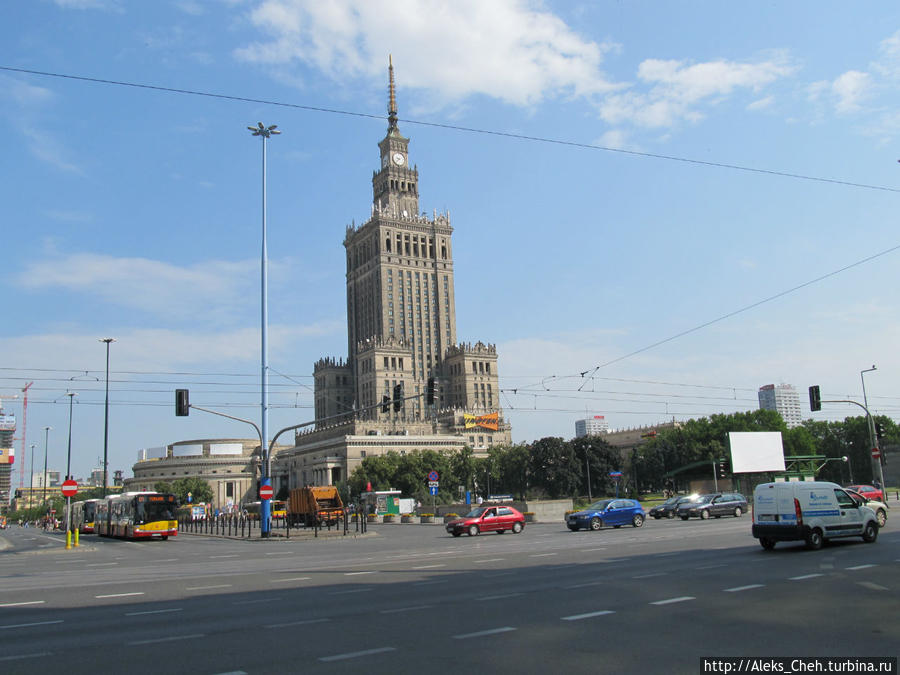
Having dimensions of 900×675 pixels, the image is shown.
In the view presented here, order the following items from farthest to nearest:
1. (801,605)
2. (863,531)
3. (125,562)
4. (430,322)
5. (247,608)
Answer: (430,322), (125,562), (863,531), (247,608), (801,605)

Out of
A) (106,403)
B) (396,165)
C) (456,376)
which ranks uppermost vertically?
(396,165)

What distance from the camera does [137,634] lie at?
10.8 metres

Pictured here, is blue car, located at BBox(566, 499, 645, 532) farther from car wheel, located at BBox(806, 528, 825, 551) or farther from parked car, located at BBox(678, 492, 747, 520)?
car wheel, located at BBox(806, 528, 825, 551)

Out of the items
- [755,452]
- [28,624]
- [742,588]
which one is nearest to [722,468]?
[755,452]

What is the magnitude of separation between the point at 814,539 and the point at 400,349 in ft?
453

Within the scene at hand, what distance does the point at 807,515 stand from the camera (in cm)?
2119

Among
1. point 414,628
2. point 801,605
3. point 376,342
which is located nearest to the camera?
point 414,628

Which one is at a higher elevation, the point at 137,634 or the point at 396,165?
the point at 396,165

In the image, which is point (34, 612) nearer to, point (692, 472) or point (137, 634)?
point (137, 634)

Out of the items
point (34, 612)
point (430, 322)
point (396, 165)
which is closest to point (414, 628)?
point (34, 612)

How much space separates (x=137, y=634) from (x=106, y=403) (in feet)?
171

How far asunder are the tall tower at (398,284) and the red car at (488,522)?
379 ft

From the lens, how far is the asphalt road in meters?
8.70

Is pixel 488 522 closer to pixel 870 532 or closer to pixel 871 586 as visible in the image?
pixel 870 532
